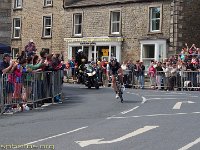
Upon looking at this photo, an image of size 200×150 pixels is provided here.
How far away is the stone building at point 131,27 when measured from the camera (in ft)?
126

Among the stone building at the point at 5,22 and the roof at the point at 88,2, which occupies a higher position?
the roof at the point at 88,2

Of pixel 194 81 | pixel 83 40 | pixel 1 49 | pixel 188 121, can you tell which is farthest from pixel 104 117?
pixel 83 40

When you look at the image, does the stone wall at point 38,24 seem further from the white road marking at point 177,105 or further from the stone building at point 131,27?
the white road marking at point 177,105

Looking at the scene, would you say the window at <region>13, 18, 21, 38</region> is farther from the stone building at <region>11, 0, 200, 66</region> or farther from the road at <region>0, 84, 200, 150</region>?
the road at <region>0, 84, 200, 150</region>

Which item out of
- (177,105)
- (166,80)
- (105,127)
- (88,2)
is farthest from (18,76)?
(88,2)

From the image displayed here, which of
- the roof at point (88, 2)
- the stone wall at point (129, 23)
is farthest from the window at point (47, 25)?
the stone wall at point (129, 23)

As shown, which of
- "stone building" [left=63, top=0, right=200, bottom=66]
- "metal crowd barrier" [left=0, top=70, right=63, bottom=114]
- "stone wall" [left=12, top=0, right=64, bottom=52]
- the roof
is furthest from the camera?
"stone wall" [left=12, top=0, right=64, bottom=52]

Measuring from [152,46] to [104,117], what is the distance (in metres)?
24.8

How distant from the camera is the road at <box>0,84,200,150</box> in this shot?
10.5 metres

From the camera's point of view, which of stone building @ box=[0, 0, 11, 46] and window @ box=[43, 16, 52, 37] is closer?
stone building @ box=[0, 0, 11, 46]

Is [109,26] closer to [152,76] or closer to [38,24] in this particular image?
[38,24]

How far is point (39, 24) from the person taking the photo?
154 ft

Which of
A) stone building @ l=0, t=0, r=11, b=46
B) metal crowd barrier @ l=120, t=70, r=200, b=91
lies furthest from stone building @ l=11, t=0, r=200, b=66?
stone building @ l=0, t=0, r=11, b=46

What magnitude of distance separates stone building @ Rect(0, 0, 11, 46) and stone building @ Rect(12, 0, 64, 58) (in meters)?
19.3
